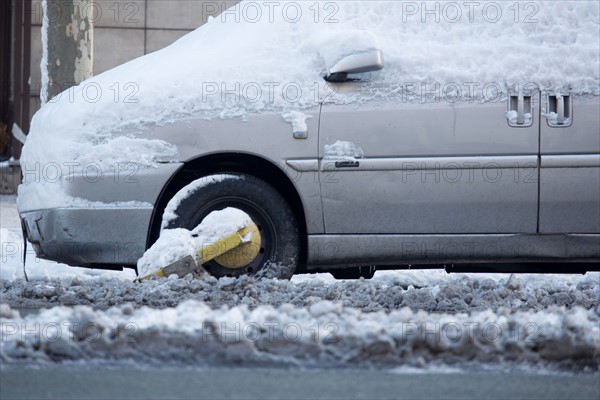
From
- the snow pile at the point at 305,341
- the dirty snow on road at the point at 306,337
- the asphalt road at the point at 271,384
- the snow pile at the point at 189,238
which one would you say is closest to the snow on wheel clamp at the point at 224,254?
the snow pile at the point at 189,238

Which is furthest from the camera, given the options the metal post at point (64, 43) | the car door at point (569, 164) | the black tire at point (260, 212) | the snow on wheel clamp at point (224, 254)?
the metal post at point (64, 43)

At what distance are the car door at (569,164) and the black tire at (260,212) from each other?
1.37 metres

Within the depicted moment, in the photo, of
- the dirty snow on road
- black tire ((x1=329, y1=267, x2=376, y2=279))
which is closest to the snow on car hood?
black tire ((x1=329, y1=267, x2=376, y2=279))

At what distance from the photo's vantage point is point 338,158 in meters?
6.00

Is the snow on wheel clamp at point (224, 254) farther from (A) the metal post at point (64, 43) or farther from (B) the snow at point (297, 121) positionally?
(A) the metal post at point (64, 43)

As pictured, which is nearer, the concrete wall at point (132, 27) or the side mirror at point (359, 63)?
the side mirror at point (359, 63)

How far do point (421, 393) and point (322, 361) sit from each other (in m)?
0.43

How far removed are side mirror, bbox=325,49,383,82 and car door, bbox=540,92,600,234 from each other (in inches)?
36.8

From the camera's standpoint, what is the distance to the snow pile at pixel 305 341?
12.0ft

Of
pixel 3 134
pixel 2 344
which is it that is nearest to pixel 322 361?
pixel 2 344

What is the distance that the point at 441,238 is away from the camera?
20.0 ft

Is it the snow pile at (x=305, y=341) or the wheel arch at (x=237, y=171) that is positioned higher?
the wheel arch at (x=237, y=171)

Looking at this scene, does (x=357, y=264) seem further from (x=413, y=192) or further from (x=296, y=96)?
(x=296, y=96)

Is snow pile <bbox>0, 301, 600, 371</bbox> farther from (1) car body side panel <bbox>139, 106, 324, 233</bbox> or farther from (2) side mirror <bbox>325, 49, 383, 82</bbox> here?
(2) side mirror <bbox>325, 49, 383, 82</bbox>
